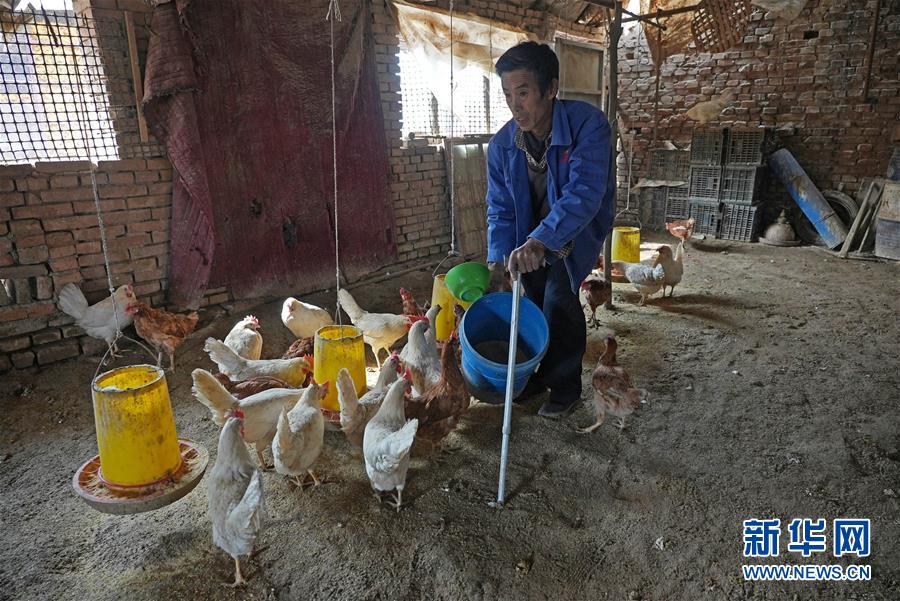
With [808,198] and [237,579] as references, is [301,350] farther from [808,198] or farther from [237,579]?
[808,198]

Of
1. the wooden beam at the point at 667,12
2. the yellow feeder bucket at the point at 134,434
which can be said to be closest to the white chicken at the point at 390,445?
the yellow feeder bucket at the point at 134,434

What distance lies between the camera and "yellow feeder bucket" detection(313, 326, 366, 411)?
3.19 meters

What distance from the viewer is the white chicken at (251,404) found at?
9.04 ft

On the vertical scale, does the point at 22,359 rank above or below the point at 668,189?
below

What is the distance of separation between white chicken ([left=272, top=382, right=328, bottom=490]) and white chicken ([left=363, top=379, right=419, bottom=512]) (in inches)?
10.8

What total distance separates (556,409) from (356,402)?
4.57 feet

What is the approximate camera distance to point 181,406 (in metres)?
3.75

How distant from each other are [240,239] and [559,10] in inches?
245

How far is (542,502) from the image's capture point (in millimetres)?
2668

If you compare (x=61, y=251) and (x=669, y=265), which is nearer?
(x=61, y=251)

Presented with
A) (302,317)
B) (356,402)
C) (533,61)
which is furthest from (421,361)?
(533,61)

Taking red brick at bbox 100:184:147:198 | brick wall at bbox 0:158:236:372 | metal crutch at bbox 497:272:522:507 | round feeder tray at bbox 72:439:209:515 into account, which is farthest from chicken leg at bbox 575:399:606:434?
red brick at bbox 100:184:147:198

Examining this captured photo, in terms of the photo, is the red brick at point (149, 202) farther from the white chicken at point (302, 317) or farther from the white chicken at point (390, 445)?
the white chicken at point (390, 445)

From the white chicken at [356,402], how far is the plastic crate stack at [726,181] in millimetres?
8197
